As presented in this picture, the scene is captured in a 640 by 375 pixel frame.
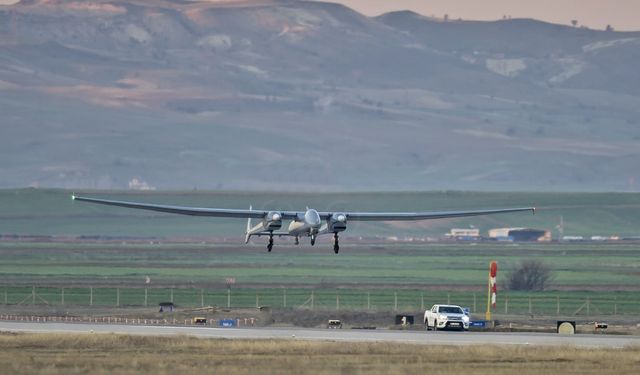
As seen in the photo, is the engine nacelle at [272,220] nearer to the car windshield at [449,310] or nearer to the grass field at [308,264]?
the car windshield at [449,310]

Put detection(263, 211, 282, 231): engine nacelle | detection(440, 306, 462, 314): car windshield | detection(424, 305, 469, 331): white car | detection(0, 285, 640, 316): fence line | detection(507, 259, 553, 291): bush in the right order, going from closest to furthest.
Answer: detection(424, 305, 469, 331): white car
detection(440, 306, 462, 314): car windshield
detection(263, 211, 282, 231): engine nacelle
detection(0, 285, 640, 316): fence line
detection(507, 259, 553, 291): bush

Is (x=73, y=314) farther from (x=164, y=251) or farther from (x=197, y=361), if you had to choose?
(x=164, y=251)

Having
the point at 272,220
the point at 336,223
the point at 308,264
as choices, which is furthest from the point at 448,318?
the point at 308,264

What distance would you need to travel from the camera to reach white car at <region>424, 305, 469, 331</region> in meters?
87.8

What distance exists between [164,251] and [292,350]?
10777cm

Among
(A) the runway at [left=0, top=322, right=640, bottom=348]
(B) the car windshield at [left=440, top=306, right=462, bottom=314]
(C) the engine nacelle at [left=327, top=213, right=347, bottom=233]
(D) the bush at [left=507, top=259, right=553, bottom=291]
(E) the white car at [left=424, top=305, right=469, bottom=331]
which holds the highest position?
(C) the engine nacelle at [left=327, top=213, right=347, bottom=233]

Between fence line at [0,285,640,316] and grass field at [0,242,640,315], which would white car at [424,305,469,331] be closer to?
fence line at [0,285,640,316]

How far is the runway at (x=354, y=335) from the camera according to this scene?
7838 cm

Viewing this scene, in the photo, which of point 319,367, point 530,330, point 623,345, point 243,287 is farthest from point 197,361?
point 243,287

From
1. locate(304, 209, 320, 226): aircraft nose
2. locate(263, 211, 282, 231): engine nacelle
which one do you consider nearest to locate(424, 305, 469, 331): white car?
locate(304, 209, 320, 226): aircraft nose

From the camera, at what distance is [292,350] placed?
236 ft

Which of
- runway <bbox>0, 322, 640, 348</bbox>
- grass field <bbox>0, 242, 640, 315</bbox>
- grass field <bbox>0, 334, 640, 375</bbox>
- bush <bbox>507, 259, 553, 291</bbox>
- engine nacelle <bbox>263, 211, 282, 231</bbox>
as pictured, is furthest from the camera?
bush <bbox>507, 259, 553, 291</bbox>

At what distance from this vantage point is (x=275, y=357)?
226 feet

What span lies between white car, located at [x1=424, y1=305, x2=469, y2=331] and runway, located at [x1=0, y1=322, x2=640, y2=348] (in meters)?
1.83
